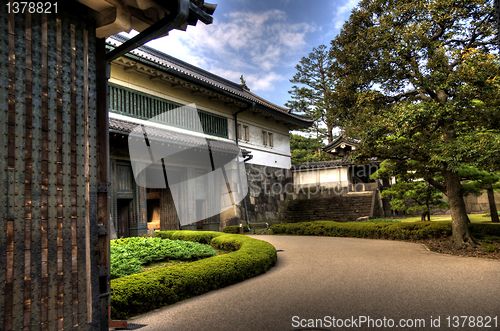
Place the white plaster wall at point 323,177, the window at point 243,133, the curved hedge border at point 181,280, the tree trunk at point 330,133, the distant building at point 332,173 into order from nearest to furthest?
the curved hedge border at point 181,280 < the window at point 243,133 < the distant building at point 332,173 < the white plaster wall at point 323,177 < the tree trunk at point 330,133

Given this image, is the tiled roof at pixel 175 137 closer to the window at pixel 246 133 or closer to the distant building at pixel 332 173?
the window at pixel 246 133

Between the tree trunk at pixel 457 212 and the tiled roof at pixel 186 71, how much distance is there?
1112cm

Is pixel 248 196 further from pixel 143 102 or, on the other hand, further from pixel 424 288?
pixel 424 288

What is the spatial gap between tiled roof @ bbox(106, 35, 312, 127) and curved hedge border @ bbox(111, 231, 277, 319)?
8608 mm

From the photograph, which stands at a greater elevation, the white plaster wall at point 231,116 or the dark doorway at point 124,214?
the white plaster wall at point 231,116

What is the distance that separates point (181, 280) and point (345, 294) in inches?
127

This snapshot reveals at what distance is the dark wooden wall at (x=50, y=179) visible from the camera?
3229mm

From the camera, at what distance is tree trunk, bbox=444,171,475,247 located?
1278 cm

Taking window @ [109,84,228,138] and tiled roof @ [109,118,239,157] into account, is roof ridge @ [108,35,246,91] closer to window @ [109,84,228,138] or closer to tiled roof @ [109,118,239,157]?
window @ [109,84,228,138]

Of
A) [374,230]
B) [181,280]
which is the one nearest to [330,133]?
[374,230]

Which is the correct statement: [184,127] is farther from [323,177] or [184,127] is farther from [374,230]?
[323,177]

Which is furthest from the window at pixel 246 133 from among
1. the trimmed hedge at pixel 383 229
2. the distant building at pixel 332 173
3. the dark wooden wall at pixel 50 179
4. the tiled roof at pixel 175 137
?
the dark wooden wall at pixel 50 179

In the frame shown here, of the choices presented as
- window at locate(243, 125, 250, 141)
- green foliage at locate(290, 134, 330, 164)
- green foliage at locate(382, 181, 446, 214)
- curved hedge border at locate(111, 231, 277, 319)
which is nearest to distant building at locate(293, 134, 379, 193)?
window at locate(243, 125, 250, 141)

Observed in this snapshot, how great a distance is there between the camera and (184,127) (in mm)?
17203
